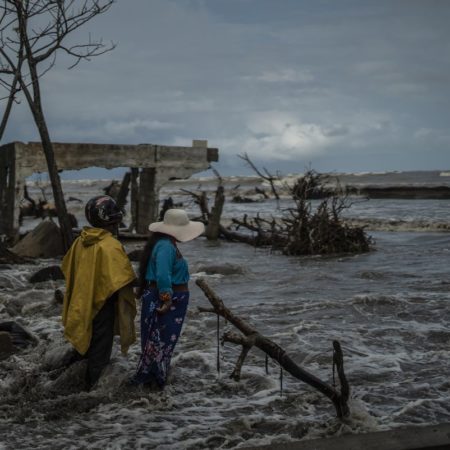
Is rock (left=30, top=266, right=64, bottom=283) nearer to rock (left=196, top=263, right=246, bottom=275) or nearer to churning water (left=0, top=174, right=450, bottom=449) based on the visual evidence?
churning water (left=0, top=174, right=450, bottom=449)

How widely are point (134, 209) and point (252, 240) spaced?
3.75m

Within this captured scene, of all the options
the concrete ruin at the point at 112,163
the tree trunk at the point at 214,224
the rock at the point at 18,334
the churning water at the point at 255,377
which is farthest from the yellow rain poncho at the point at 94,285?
the tree trunk at the point at 214,224

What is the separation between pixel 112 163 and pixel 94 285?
1220cm

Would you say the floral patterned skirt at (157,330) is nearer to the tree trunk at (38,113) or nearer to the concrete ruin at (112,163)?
the tree trunk at (38,113)

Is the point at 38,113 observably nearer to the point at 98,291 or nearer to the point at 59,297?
the point at 59,297

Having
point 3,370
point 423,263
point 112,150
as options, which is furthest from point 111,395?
point 112,150

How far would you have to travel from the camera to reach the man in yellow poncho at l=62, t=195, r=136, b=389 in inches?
206

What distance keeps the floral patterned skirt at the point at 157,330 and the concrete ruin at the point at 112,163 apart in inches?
429

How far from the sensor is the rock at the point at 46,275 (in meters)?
11.6

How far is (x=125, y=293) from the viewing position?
210 inches

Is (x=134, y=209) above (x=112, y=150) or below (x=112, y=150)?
below

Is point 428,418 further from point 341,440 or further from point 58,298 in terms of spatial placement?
point 58,298

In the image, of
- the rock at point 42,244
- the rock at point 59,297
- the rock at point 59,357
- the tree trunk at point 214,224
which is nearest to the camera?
the rock at point 59,357

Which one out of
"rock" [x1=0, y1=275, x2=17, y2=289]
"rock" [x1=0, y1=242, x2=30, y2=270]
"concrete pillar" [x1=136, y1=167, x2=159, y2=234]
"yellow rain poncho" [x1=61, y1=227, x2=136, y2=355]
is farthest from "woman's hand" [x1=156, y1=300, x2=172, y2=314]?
"concrete pillar" [x1=136, y1=167, x2=159, y2=234]
